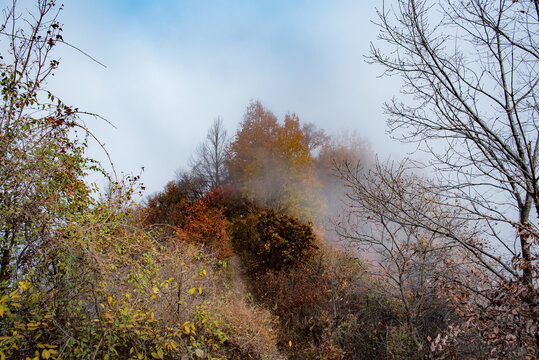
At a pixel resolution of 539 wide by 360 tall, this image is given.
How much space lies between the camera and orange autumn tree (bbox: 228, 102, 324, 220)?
1495 centimetres

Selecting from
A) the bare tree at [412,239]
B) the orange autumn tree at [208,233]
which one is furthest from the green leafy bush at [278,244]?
the bare tree at [412,239]

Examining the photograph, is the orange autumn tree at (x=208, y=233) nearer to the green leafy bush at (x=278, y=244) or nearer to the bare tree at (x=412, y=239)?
the green leafy bush at (x=278, y=244)

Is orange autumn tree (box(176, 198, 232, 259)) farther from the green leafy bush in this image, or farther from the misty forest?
the misty forest

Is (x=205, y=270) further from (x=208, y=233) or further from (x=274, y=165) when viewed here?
(x=274, y=165)

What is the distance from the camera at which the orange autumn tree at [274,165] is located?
49.1 feet

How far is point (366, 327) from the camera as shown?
289 inches

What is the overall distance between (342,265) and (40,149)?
7.63 m

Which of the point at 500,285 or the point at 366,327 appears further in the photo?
the point at 366,327

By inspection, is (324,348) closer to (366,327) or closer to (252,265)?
(366,327)

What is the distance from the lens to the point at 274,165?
16281 millimetres

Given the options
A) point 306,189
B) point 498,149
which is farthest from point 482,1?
point 306,189

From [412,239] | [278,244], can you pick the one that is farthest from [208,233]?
[412,239]

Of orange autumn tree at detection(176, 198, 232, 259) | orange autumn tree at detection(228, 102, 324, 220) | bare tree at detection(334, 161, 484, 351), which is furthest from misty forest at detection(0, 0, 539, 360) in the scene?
orange autumn tree at detection(228, 102, 324, 220)

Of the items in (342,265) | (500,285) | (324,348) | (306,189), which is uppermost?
(306,189)
